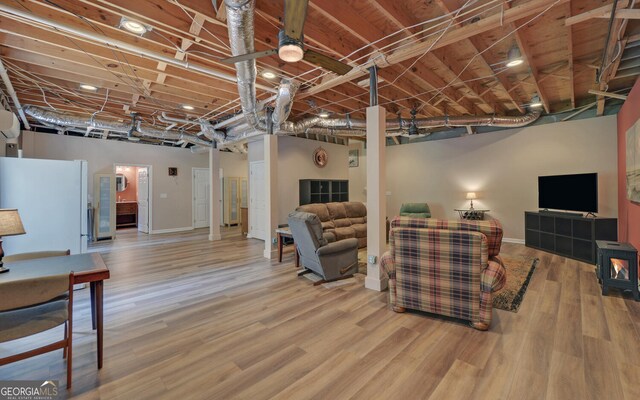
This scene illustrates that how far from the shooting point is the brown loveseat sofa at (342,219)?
18.1 ft

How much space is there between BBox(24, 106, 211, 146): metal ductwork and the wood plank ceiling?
0.20m

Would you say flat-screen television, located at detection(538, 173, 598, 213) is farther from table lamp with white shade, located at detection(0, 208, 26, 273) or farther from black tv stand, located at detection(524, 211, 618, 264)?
table lamp with white shade, located at detection(0, 208, 26, 273)

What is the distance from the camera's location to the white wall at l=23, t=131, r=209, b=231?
22.0 ft

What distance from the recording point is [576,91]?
16.5 ft

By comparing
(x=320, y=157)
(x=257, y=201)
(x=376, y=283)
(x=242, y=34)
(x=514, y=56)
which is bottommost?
(x=376, y=283)

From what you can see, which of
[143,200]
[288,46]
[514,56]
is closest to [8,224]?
[288,46]

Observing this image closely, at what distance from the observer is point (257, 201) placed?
7188 millimetres

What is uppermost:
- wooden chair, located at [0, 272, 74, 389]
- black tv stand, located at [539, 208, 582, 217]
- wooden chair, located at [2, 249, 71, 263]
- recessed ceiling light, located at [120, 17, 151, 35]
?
recessed ceiling light, located at [120, 17, 151, 35]

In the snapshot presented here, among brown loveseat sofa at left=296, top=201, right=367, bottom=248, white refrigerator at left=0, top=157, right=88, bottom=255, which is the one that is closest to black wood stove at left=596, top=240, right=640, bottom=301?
brown loveseat sofa at left=296, top=201, right=367, bottom=248

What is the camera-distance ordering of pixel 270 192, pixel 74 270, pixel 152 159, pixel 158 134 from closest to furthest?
pixel 74 270
pixel 270 192
pixel 158 134
pixel 152 159

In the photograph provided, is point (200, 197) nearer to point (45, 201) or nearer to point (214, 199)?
point (214, 199)

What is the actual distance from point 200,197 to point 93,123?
4.14 metres

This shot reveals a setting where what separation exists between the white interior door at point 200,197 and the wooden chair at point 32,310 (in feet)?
25.1

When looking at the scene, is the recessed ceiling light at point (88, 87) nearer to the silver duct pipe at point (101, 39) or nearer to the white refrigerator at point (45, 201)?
the white refrigerator at point (45, 201)
